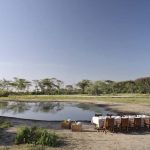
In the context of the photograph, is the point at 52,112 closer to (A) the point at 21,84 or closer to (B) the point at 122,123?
(B) the point at 122,123

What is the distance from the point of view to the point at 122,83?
121625 mm

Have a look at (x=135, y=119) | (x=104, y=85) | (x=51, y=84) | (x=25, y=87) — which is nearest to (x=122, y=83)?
(x=104, y=85)

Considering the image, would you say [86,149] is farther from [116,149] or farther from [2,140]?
[2,140]

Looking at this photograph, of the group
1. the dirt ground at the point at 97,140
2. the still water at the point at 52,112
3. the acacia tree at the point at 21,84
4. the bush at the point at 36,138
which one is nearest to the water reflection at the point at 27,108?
the still water at the point at 52,112

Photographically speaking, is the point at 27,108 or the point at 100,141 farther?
the point at 27,108

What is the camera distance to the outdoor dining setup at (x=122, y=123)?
699 inches

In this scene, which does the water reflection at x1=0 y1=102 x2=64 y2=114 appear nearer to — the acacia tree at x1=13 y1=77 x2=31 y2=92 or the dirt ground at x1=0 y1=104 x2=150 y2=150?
the dirt ground at x1=0 y1=104 x2=150 y2=150

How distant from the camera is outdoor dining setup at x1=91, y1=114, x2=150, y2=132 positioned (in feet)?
58.2

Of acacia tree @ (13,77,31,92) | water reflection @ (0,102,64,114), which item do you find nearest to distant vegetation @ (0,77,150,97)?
acacia tree @ (13,77,31,92)

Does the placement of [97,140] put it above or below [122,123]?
below

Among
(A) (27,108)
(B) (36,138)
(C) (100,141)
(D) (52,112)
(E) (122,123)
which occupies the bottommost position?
(C) (100,141)

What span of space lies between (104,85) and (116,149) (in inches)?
4241

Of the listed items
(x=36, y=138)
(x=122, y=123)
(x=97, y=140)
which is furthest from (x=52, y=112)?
(x=36, y=138)

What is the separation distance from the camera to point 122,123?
17875 millimetres
